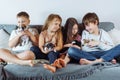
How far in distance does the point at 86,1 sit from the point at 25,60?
108 centimetres

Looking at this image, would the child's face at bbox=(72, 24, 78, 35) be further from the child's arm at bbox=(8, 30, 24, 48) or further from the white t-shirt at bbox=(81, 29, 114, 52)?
the child's arm at bbox=(8, 30, 24, 48)

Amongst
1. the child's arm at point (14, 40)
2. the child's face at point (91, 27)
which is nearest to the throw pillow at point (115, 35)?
the child's face at point (91, 27)

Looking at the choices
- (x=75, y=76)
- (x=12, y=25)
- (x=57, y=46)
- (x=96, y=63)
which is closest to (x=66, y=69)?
(x=75, y=76)

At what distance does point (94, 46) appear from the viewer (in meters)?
2.51

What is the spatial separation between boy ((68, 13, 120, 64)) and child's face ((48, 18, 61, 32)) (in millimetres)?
276

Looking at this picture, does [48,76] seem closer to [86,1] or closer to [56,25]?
[56,25]

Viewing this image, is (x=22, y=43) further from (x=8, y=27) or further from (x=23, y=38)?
(x=8, y=27)

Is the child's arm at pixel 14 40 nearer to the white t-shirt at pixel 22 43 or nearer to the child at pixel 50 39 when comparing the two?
the white t-shirt at pixel 22 43

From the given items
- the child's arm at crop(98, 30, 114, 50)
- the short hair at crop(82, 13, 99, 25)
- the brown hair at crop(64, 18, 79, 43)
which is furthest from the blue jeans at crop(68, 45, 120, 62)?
the short hair at crop(82, 13, 99, 25)

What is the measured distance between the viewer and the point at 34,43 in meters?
2.51

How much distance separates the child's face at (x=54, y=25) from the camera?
8.13ft

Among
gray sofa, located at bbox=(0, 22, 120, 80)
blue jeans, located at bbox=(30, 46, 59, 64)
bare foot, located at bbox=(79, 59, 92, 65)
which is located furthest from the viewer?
blue jeans, located at bbox=(30, 46, 59, 64)

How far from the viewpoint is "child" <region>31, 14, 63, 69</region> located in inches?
94.2

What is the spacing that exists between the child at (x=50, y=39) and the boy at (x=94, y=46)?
0.21 metres
